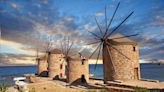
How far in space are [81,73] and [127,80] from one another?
10.3 meters

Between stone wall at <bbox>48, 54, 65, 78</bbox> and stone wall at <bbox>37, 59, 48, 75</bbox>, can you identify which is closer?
stone wall at <bbox>48, 54, 65, 78</bbox>

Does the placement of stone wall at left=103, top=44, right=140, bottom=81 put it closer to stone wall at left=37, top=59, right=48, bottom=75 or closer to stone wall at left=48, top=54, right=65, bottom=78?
stone wall at left=48, top=54, right=65, bottom=78

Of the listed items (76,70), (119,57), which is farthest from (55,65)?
(119,57)

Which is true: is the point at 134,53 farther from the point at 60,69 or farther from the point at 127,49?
the point at 60,69

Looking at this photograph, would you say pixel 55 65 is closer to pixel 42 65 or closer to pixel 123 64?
pixel 42 65

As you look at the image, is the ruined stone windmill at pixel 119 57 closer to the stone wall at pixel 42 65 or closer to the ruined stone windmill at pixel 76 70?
the ruined stone windmill at pixel 76 70

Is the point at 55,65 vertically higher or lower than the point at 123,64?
lower

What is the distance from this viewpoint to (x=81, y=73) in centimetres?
3091

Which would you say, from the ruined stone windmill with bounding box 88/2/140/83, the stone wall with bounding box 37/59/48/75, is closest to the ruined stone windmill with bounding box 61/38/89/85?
the ruined stone windmill with bounding box 88/2/140/83

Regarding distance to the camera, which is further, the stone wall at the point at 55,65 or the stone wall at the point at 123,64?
the stone wall at the point at 55,65

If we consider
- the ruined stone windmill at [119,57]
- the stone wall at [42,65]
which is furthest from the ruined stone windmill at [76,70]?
the stone wall at [42,65]

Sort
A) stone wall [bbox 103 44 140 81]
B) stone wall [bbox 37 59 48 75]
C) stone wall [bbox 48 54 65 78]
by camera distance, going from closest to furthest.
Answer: stone wall [bbox 103 44 140 81], stone wall [bbox 48 54 65 78], stone wall [bbox 37 59 48 75]

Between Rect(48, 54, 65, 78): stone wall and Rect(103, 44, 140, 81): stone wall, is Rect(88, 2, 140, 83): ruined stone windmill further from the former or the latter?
Rect(48, 54, 65, 78): stone wall

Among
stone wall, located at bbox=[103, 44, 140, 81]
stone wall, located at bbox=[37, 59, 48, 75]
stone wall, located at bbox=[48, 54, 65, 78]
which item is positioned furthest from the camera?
stone wall, located at bbox=[37, 59, 48, 75]
